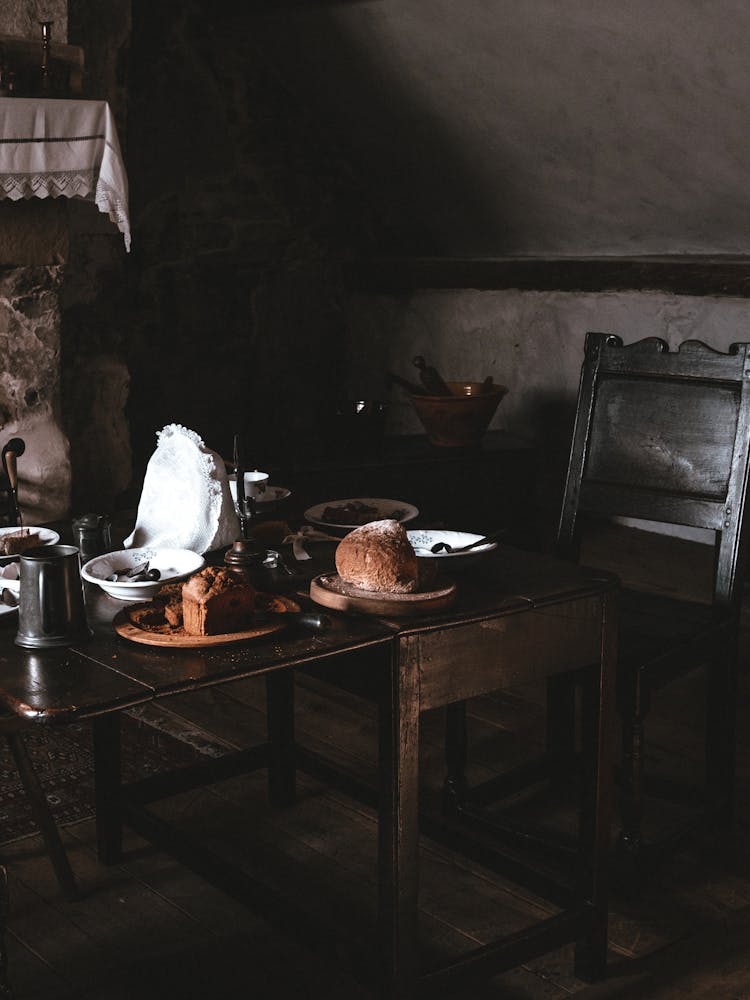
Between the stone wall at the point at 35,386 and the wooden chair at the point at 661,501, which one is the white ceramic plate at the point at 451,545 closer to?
the wooden chair at the point at 661,501

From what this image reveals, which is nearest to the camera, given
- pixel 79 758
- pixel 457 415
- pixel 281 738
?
pixel 281 738

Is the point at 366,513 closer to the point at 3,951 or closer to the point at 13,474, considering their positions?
the point at 13,474

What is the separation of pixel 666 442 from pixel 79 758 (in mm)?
1684

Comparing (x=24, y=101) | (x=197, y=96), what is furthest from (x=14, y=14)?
(x=197, y=96)

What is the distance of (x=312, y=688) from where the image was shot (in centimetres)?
363

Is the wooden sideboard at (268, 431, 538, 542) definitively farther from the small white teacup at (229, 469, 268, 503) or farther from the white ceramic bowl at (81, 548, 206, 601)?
the white ceramic bowl at (81, 548, 206, 601)

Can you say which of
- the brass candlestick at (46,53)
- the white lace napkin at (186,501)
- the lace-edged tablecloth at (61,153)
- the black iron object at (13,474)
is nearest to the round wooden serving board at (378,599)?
the white lace napkin at (186,501)

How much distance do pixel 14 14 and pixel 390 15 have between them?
7.67 feet

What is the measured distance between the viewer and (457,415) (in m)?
4.88

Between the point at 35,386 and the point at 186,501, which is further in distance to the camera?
the point at 35,386

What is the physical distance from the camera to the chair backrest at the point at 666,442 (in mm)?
2553

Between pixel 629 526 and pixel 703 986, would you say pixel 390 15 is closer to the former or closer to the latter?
pixel 629 526

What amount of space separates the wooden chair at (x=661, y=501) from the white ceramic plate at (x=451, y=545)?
423 millimetres

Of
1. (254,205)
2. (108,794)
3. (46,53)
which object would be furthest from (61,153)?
(254,205)
